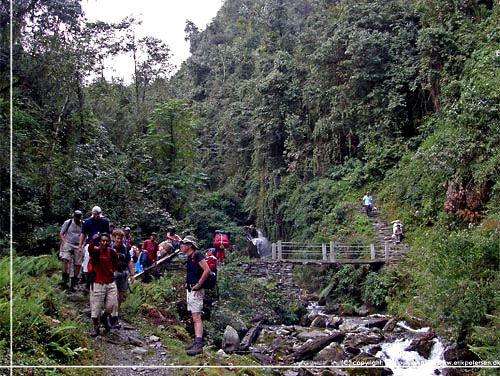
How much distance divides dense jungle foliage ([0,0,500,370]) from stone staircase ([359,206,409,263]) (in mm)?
438

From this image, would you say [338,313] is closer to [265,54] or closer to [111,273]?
[111,273]

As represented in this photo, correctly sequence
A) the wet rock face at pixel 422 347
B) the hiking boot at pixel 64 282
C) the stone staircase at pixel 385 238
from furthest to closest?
the stone staircase at pixel 385 238
the wet rock face at pixel 422 347
the hiking boot at pixel 64 282

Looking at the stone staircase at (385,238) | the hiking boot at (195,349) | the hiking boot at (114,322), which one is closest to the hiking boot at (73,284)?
the hiking boot at (114,322)

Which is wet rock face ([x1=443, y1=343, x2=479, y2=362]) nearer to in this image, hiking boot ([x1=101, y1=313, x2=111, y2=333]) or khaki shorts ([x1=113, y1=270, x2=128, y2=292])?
khaki shorts ([x1=113, y1=270, x2=128, y2=292])

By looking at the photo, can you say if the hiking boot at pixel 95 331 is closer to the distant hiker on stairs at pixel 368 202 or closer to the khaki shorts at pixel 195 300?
the khaki shorts at pixel 195 300

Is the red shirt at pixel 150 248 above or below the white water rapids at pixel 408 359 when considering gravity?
above

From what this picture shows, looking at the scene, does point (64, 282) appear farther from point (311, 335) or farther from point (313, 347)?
point (311, 335)

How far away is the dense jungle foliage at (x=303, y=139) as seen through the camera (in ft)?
37.2

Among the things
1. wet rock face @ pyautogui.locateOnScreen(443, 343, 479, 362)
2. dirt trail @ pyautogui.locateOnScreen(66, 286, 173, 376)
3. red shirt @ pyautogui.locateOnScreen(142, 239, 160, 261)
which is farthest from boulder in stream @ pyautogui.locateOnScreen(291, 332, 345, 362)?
dirt trail @ pyautogui.locateOnScreen(66, 286, 173, 376)

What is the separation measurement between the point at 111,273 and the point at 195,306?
4.34 feet

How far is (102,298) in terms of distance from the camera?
6.46 metres

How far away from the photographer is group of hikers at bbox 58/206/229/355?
5973 mm

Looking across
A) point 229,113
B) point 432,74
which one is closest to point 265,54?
point 229,113

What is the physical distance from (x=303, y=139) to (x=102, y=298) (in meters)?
18.8
